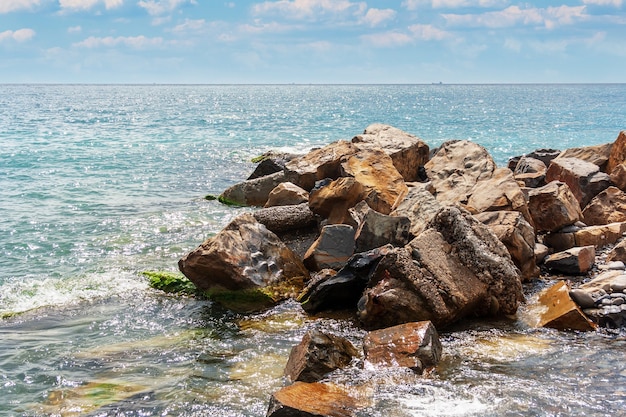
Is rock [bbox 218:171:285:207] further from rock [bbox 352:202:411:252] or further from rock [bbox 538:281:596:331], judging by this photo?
rock [bbox 538:281:596:331]

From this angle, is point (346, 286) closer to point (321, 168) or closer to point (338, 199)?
point (338, 199)

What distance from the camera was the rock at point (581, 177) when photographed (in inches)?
490

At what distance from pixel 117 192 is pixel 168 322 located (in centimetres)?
1190

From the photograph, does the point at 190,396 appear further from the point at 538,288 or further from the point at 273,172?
the point at 273,172

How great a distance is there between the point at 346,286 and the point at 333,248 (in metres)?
1.52

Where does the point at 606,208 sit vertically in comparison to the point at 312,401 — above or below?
above

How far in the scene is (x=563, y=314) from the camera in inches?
299

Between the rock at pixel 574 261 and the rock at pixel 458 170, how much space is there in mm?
2200

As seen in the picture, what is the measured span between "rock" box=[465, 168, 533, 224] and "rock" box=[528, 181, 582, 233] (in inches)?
13.3

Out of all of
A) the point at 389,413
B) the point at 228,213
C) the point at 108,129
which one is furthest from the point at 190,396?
the point at 108,129

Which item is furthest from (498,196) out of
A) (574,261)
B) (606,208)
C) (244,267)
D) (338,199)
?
(244,267)

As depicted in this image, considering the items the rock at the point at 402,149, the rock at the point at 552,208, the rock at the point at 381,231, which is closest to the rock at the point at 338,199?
the rock at the point at 381,231

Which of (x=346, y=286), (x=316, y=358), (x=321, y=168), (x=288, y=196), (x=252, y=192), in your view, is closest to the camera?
(x=316, y=358)

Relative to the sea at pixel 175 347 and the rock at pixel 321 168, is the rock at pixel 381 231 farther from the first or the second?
the rock at pixel 321 168
